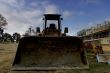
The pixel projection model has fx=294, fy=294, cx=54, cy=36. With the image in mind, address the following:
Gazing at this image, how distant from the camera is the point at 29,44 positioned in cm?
1055

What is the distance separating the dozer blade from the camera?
34.0ft

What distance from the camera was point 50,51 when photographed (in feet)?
34.9

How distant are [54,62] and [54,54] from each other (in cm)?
33

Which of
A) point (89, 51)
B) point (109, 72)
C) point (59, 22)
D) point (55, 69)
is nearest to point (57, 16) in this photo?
point (59, 22)

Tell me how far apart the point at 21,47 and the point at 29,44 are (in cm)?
30

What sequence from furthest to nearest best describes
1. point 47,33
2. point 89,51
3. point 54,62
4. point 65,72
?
point 89,51 < point 47,33 < point 54,62 < point 65,72

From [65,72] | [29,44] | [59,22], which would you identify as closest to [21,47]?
[29,44]

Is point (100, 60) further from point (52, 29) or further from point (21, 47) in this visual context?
point (21, 47)

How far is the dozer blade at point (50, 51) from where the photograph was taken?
1037 centimetres

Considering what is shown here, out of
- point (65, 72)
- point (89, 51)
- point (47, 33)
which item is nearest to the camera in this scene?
point (65, 72)

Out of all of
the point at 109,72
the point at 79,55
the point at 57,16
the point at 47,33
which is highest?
the point at 57,16

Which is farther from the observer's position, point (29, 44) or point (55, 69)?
point (29, 44)

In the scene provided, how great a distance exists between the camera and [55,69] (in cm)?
959

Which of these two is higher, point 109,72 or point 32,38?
point 32,38
